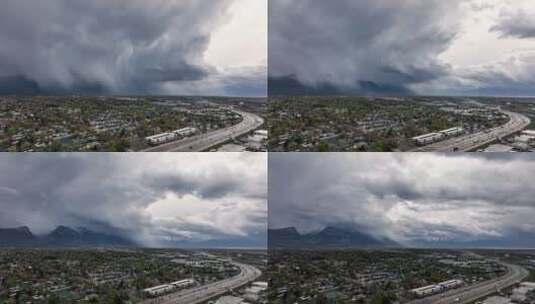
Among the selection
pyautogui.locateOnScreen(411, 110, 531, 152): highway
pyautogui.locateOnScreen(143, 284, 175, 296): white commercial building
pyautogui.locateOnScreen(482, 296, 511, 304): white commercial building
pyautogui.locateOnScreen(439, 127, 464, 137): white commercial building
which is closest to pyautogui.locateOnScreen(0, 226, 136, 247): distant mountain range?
pyautogui.locateOnScreen(143, 284, 175, 296): white commercial building

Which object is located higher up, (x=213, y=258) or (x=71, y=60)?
(x=71, y=60)

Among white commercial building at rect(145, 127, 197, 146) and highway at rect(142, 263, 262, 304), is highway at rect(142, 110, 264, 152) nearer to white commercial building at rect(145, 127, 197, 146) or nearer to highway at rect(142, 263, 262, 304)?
white commercial building at rect(145, 127, 197, 146)

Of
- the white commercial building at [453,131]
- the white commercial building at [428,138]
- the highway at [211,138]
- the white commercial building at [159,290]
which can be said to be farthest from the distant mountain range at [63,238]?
the white commercial building at [453,131]

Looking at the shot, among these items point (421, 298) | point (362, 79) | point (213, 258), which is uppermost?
point (362, 79)

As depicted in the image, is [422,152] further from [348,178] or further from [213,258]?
[213,258]

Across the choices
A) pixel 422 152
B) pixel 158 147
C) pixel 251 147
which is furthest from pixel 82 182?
pixel 422 152

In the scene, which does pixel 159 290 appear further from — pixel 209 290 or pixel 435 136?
pixel 435 136
